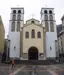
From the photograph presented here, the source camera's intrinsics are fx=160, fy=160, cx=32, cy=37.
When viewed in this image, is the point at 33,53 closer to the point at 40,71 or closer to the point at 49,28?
the point at 49,28

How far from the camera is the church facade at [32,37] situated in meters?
40.3

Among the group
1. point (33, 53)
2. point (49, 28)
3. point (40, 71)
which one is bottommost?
point (40, 71)

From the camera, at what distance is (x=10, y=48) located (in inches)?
1650

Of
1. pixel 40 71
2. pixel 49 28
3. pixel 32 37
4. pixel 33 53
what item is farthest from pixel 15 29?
pixel 40 71

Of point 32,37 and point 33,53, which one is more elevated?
point 32,37

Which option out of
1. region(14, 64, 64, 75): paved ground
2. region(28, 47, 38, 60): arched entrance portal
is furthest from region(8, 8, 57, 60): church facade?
region(14, 64, 64, 75): paved ground

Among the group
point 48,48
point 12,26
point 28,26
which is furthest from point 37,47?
point 12,26

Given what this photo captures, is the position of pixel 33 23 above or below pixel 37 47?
above

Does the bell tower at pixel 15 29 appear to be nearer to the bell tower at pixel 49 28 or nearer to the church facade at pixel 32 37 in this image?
the church facade at pixel 32 37

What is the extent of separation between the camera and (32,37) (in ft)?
134

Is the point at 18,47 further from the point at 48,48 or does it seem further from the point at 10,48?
the point at 48,48

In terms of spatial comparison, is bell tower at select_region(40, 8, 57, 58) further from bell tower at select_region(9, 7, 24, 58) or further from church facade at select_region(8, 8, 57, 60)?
bell tower at select_region(9, 7, 24, 58)

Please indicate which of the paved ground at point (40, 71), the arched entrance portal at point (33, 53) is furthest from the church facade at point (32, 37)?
the paved ground at point (40, 71)

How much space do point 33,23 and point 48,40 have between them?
6011mm
